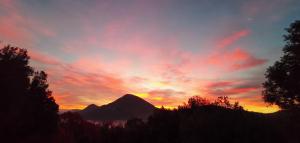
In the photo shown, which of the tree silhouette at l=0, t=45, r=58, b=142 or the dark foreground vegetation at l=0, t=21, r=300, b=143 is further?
the tree silhouette at l=0, t=45, r=58, b=142

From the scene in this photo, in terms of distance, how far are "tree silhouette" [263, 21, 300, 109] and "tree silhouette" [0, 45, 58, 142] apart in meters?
35.2

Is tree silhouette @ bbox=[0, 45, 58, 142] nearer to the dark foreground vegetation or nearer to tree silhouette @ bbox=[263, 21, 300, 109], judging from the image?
the dark foreground vegetation

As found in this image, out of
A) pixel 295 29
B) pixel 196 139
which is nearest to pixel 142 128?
pixel 196 139

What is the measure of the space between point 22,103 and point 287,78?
39.5 meters

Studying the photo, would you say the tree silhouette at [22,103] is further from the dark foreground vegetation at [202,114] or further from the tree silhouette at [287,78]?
the tree silhouette at [287,78]

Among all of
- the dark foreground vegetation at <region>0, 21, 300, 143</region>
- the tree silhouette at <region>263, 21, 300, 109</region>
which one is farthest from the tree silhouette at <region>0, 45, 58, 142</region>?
the tree silhouette at <region>263, 21, 300, 109</region>

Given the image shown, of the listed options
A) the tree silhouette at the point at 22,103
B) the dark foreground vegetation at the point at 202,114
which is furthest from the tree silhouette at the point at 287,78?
the tree silhouette at the point at 22,103

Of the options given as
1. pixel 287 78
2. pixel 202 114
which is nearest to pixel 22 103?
pixel 202 114

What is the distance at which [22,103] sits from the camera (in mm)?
48312

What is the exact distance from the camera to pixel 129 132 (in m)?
70.4

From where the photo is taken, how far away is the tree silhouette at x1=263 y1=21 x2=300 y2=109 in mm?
47219

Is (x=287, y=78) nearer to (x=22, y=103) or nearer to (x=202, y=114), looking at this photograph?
(x=202, y=114)

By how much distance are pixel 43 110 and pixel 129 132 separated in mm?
23216

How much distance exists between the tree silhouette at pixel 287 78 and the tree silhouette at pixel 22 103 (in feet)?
115
